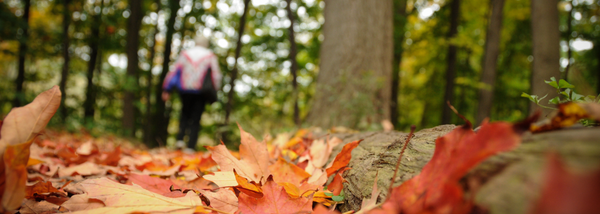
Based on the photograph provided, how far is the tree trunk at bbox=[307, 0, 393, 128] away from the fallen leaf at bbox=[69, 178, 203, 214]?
2.84 metres

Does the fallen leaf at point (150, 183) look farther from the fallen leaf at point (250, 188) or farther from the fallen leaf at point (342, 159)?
the fallen leaf at point (342, 159)

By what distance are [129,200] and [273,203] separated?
339 mm

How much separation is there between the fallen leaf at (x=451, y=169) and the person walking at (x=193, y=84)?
4.08 m

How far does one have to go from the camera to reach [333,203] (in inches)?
35.6

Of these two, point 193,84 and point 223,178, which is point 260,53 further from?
point 223,178

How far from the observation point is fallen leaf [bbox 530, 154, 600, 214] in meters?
0.29

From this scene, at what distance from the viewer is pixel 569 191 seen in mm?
301

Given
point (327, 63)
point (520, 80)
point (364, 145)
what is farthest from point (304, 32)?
point (364, 145)

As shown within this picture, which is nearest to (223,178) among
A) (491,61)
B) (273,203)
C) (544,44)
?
(273,203)

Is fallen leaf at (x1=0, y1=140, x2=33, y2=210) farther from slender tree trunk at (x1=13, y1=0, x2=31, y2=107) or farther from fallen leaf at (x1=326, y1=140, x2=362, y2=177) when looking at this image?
slender tree trunk at (x1=13, y1=0, x2=31, y2=107)

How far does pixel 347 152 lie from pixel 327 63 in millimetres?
3199

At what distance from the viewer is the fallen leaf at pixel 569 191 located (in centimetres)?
29

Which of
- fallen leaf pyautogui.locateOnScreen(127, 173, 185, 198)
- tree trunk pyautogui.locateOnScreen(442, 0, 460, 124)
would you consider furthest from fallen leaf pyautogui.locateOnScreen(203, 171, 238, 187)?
tree trunk pyautogui.locateOnScreen(442, 0, 460, 124)

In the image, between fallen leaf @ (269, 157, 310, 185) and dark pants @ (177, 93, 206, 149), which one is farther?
dark pants @ (177, 93, 206, 149)
